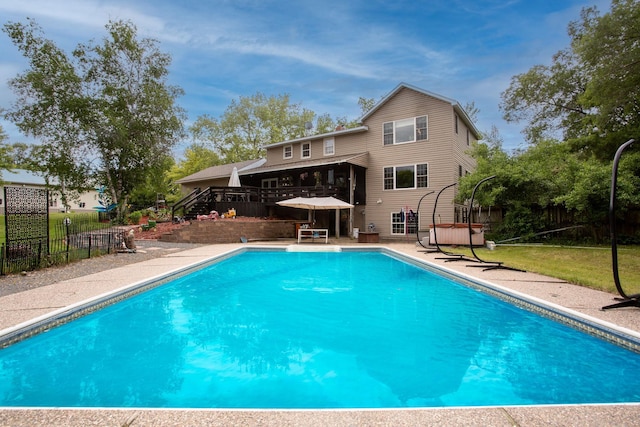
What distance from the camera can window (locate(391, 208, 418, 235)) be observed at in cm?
1792

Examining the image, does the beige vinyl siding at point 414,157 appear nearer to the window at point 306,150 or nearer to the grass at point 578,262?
the grass at point 578,262

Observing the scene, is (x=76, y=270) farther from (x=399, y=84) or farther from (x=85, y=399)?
(x=399, y=84)

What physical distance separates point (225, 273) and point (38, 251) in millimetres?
4950

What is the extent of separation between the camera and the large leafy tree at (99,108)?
869 inches

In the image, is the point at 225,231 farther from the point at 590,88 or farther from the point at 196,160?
the point at 196,160

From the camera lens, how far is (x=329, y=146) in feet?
70.0

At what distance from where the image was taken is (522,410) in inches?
100

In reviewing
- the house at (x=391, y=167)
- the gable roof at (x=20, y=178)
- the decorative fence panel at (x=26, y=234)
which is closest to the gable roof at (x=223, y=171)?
the house at (x=391, y=167)

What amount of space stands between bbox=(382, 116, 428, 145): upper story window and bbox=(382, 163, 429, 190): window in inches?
62.7

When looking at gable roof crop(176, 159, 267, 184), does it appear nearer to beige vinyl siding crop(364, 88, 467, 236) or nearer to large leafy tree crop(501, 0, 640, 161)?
beige vinyl siding crop(364, 88, 467, 236)

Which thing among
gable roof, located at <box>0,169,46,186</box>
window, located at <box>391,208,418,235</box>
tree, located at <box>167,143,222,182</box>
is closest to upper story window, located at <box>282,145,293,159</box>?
window, located at <box>391,208,418,235</box>

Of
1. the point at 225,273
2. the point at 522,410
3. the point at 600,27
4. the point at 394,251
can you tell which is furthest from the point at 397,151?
the point at 522,410

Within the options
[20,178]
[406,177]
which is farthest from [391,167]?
[20,178]

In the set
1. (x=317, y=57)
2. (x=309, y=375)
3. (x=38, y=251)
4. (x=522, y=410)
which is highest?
(x=317, y=57)
